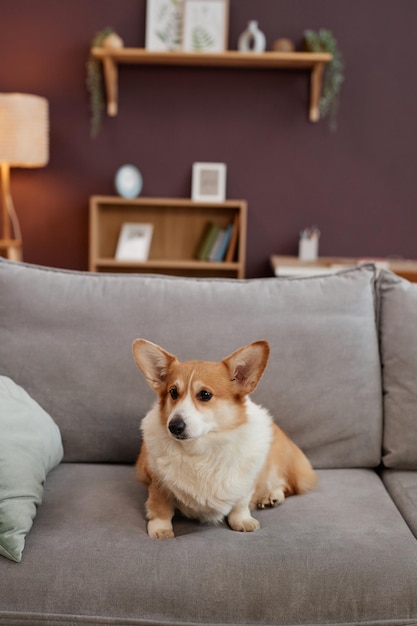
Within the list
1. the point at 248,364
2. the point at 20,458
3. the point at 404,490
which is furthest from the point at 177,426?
the point at 404,490

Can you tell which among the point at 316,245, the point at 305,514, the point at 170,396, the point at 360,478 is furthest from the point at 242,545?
the point at 316,245

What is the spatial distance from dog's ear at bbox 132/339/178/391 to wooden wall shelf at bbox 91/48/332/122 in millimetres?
2845

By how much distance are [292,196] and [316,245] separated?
329 millimetres

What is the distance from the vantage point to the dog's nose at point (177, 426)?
1.43m

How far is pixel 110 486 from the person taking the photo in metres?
1.71

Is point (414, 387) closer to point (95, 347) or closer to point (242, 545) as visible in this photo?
point (242, 545)

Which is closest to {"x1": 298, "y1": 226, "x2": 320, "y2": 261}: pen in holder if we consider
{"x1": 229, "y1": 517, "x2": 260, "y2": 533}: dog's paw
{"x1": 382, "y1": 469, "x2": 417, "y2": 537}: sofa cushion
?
{"x1": 382, "y1": 469, "x2": 417, "y2": 537}: sofa cushion

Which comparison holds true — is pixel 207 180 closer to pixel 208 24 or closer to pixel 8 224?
pixel 208 24

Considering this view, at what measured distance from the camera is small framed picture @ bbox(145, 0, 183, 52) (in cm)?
416

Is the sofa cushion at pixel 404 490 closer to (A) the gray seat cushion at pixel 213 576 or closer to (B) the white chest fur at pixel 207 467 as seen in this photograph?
(A) the gray seat cushion at pixel 213 576

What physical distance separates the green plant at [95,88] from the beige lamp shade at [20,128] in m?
0.40

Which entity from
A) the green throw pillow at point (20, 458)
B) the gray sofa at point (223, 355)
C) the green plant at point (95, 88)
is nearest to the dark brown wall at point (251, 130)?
the green plant at point (95, 88)

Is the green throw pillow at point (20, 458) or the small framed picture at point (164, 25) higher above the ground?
the small framed picture at point (164, 25)

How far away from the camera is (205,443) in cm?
152
